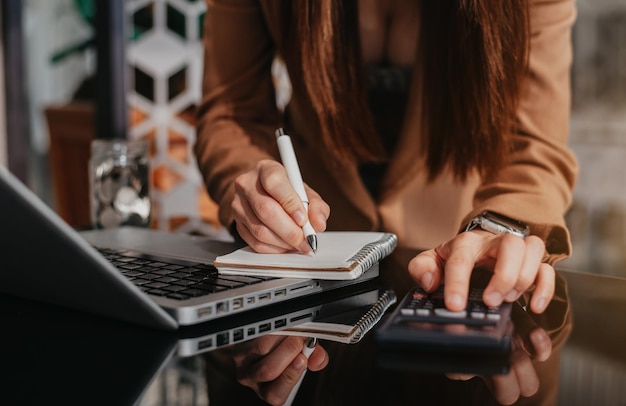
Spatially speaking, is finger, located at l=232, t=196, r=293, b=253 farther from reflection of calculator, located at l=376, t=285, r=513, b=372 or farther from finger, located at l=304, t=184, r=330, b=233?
reflection of calculator, located at l=376, t=285, r=513, b=372

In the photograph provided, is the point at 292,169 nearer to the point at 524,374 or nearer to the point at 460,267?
the point at 460,267

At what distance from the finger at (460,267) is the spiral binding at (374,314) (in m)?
0.06

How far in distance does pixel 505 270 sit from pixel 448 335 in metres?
0.12

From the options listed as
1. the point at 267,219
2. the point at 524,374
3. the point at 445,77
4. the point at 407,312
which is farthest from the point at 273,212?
the point at 445,77

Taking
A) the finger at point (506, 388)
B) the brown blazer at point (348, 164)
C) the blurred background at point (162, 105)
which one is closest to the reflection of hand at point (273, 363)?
the finger at point (506, 388)

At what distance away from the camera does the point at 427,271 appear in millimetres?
696

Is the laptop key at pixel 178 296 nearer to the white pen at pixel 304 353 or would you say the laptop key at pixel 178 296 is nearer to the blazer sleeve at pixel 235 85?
the white pen at pixel 304 353

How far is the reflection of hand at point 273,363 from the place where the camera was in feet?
1.54

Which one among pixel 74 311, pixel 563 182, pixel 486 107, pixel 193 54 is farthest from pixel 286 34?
pixel 193 54

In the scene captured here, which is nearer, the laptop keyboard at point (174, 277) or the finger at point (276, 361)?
the finger at point (276, 361)

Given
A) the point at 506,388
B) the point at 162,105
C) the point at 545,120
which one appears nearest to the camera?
the point at 506,388

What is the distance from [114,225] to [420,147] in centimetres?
51

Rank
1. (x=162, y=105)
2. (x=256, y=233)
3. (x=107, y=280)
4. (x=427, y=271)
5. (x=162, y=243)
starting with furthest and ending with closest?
1. (x=162, y=105)
2. (x=162, y=243)
3. (x=256, y=233)
4. (x=427, y=271)
5. (x=107, y=280)

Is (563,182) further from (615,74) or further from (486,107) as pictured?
(615,74)
